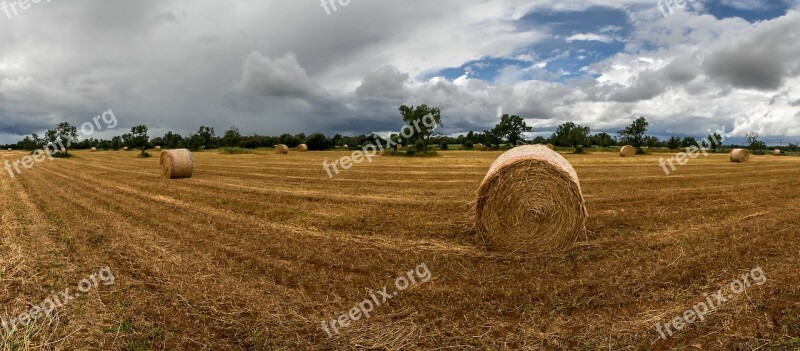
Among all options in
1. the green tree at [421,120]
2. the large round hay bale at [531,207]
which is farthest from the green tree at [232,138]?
the large round hay bale at [531,207]

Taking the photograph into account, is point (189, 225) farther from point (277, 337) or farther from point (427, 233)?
point (277, 337)

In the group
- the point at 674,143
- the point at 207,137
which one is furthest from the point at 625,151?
the point at 207,137

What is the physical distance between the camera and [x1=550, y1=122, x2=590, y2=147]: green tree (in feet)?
229

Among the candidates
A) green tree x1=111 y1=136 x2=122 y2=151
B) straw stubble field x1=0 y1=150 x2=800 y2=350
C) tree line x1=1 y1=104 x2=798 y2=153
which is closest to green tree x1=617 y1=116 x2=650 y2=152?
tree line x1=1 y1=104 x2=798 y2=153

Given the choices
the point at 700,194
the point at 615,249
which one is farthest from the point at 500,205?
the point at 700,194

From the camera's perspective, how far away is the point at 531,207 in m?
8.42

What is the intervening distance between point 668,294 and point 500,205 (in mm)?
3488

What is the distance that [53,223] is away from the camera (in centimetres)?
1035

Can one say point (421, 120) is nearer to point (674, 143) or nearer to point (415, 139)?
point (415, 139)

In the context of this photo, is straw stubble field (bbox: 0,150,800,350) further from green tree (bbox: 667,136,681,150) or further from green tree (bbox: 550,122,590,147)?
green tree (bbox: 667,136,681,150)

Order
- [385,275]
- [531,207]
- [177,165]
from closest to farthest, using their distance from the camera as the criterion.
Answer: [385,275] → [531,207] → [177,165]

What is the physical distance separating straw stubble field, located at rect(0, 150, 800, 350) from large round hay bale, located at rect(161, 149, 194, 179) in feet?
27.4

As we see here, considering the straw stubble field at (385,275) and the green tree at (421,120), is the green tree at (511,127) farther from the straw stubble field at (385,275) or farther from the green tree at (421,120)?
the straw stubble field at (385,275)

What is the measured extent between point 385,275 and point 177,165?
1843cm
